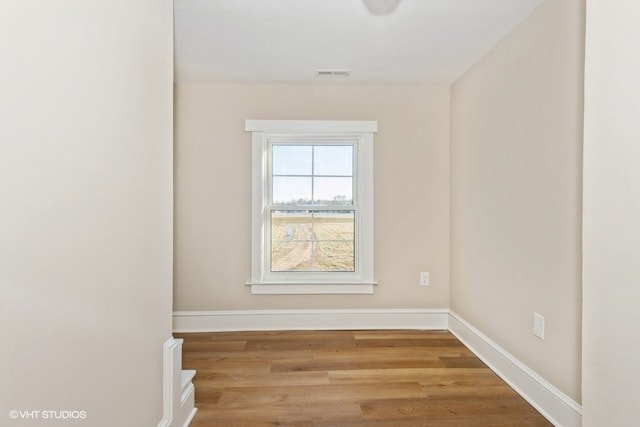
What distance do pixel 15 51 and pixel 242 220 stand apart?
2168 mm

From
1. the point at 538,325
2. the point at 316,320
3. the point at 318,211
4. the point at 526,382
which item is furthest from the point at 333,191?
the point at 526,382

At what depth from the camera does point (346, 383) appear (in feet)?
6.47

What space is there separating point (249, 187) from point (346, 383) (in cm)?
177

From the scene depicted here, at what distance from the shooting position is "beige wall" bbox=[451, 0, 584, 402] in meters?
1.54

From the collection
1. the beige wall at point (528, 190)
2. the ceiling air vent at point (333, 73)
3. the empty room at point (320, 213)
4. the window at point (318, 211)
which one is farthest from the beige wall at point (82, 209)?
the beige wall at point (528, 190)

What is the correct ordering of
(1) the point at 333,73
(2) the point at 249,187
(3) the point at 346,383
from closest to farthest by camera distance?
Result: (3) the point at 346,383 → (1) the point at 333,73 → (2) the point at 249,187

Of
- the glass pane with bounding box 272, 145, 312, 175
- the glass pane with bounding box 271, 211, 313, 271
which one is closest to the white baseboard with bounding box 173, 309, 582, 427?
the glass pane with bounding box 271, 211, 313, 271

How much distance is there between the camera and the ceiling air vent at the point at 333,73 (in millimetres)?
2562

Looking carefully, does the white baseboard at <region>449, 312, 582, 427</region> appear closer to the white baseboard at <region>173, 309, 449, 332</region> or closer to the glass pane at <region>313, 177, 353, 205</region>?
the white baseboard at <region>173, 309, 449, 332</region>

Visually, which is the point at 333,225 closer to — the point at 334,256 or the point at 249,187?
the point at 334,256

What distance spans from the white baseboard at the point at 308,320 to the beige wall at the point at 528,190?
A: 0.43m

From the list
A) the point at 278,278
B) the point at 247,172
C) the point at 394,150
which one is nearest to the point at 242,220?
the point at 247,172

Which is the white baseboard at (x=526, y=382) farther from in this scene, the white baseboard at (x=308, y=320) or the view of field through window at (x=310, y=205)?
the view of field through window at (x=310, y=205)

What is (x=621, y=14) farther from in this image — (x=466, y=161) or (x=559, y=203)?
(x=466, y=161)
